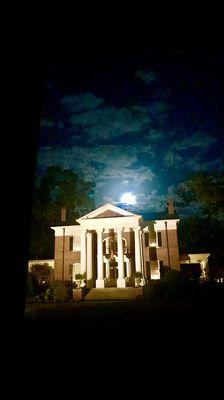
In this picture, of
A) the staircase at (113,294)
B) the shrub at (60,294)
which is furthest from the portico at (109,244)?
the shrub at (60,294)

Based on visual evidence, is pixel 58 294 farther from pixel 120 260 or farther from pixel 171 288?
pixel 171 288

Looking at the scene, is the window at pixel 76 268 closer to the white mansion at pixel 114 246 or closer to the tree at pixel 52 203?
the white mansion at pixel 114 246

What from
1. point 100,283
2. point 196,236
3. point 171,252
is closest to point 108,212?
point 100,283

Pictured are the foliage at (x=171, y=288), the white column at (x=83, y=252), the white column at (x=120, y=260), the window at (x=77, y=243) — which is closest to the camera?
the foliage at (x=171, y=288)

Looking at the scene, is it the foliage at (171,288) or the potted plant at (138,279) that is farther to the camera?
the potted plant at (138,279)

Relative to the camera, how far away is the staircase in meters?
25.3

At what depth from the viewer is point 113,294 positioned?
2625 centimetres

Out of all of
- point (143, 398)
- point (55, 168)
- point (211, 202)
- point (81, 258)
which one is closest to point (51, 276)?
point (81, 258)

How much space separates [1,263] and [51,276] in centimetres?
3570

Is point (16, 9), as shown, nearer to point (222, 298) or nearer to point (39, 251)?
point (222, 298)

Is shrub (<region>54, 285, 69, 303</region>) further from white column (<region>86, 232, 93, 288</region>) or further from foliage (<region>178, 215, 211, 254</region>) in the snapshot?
foliage (<region>178, 215, 211, 254</region>)

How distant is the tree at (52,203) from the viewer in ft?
159

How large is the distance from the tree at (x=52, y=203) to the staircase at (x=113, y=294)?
2264 centimetres

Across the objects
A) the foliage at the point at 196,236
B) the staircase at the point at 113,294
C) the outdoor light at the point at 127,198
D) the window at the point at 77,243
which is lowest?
the staircase at the point at 113,294
